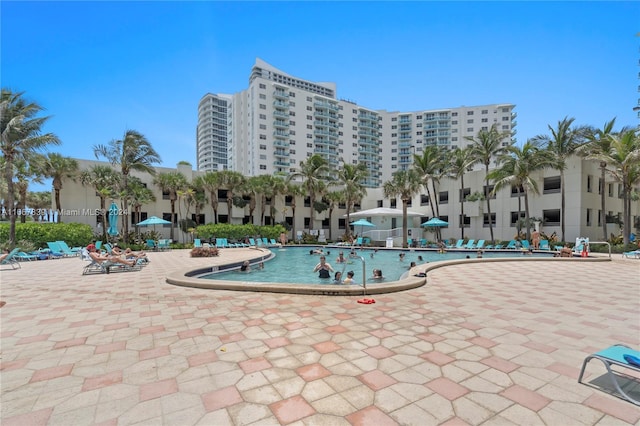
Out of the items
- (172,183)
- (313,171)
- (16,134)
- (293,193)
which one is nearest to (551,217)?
(313,171)

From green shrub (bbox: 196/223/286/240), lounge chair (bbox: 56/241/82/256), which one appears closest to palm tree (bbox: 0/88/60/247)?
lounge chair (bbox: 56/241/82/256)

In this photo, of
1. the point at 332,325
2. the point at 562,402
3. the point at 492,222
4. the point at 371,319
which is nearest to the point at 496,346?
the point at 562,402

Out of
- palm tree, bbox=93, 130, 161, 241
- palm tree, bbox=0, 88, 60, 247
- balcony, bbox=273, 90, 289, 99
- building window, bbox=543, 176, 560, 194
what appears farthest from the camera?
balcony, bbox=273, 90, 289, 99

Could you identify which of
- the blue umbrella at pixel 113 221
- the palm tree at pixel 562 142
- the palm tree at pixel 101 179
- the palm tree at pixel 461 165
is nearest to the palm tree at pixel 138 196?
the palm tree at pixel 101 179

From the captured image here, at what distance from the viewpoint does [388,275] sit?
1267 centimetres

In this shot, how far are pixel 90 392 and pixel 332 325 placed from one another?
119 inches

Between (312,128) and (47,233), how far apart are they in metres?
61.8

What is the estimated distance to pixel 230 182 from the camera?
30906 millimetres

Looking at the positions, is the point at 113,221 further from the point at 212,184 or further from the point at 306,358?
the point at 212,184

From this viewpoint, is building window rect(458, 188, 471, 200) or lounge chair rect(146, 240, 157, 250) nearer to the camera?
lounge chair rect(146, 240, 157, 250)

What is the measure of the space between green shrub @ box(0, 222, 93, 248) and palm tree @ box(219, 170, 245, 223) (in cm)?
1320

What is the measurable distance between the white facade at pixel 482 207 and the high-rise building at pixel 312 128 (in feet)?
89.3

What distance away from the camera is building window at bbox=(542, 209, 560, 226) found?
24702mm

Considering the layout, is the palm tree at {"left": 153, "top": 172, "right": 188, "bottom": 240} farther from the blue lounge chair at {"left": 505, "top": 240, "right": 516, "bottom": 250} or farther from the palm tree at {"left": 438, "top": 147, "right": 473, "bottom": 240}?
the blue lounge chair at {"left": 505, "top": 240, "right": 516, "bottom": 250}
